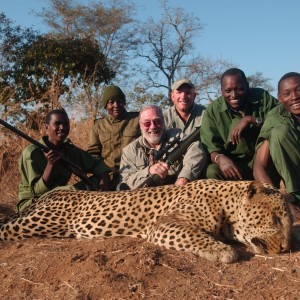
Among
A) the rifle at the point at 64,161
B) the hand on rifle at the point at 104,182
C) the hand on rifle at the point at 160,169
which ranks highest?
the rifle at the point at 64,161

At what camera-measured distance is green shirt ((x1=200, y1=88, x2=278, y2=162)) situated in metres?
5.94

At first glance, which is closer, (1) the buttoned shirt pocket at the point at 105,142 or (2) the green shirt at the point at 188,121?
(2) the green shirt at the point at 188,121

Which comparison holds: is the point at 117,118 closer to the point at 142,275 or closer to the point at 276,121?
the point at 276,121

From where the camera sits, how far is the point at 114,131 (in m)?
7.20

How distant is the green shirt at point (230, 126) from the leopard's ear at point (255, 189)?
69.3 inches

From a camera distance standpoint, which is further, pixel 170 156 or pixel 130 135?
pixel 130 135

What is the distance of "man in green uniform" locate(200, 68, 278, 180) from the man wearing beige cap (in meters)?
0.52

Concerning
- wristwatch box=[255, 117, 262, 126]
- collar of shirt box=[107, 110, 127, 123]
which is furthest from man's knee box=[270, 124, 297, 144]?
collar of shirt box=[107, 110, 127, 123]

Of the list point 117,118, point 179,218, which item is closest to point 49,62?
point 117,118

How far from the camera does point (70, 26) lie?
27.7 m

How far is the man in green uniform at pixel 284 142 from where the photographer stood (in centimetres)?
508

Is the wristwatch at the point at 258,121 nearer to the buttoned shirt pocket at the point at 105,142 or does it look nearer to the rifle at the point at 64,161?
the rifle at the point at 64,161

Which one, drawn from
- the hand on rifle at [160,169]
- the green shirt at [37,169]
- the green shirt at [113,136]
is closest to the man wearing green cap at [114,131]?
the green shirt at [113,136]

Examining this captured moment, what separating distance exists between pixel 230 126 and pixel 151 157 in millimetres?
1077
